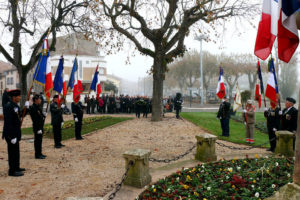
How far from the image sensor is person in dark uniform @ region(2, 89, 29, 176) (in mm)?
5953

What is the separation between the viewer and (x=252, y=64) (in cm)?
4656

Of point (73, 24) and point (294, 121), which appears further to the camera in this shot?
point (73, 24)

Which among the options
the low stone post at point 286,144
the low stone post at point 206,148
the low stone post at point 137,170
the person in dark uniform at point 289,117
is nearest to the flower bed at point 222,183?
the low stone post at point 137,170

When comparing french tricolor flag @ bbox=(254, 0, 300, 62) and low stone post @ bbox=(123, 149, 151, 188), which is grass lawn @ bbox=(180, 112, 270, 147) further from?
french tricolor flag @ bbox=(254, 0, 300, 62)

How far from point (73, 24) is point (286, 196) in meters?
18.7

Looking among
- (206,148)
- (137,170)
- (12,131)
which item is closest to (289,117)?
(206,148)

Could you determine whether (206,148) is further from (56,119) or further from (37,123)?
(56,119)

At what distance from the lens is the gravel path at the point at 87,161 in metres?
5.15

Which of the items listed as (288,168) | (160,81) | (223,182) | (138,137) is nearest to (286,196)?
(223,182)

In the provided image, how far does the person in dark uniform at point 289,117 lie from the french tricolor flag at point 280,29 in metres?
4.83

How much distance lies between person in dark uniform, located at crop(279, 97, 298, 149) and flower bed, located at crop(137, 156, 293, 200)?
2315 mm

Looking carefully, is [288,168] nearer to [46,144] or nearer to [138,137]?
[138,137]

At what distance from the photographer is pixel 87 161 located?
24.4 ft

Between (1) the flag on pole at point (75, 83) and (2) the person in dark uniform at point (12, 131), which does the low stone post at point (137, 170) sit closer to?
(2) the person in dark uniform at point (12, 131)
